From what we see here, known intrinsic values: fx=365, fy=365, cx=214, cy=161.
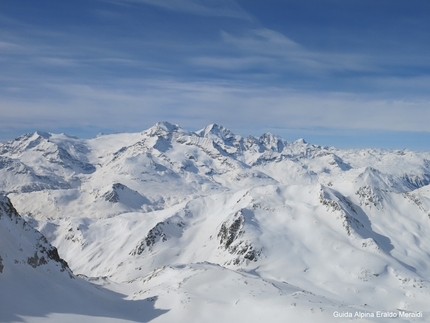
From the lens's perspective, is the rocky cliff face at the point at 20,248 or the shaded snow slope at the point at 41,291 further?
the rocky cliff face at the point at 20,248

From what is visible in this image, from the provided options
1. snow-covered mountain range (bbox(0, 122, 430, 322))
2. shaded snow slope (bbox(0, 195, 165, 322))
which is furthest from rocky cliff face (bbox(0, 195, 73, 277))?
snow-covered mountain range (bbox(0, 122, 430, 322))

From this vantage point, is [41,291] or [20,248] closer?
[41,291]

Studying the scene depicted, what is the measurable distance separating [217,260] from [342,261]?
4181cm

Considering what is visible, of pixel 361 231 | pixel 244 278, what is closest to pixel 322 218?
pixel 361 231

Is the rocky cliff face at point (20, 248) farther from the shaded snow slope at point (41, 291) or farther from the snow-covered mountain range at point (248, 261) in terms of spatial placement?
the snow-covered mountain range at point (248, 261)

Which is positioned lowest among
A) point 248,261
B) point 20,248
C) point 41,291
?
point 248,261

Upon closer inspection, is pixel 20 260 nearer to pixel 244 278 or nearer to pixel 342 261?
pixel 244 278

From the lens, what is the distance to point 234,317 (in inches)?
1988

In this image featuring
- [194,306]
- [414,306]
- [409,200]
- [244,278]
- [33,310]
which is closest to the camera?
[33,310]

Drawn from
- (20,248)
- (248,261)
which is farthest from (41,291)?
(248,261)

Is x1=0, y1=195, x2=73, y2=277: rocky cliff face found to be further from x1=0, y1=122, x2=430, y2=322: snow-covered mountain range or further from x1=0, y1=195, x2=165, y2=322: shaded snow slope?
x1=0, y1=122, x2=430, y2=322: snow-covered mountain range

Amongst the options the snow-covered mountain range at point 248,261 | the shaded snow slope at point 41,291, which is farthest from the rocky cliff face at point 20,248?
the snow-covered mountain range at point 248,261

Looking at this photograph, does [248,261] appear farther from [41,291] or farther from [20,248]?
[41,291]

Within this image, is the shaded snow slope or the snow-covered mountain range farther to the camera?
the snow-covered mountain range
